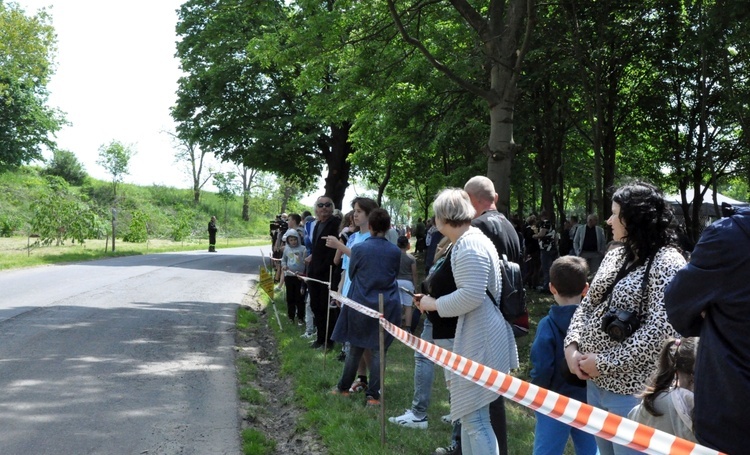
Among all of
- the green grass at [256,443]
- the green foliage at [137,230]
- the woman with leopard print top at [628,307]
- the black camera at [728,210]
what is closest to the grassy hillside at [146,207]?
the green foliage at [137,230]

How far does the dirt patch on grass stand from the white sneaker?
0.67 meters

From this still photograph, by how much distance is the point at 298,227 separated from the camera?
1361 centimetres

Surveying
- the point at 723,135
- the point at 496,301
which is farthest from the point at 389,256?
Result: the point at 723,135

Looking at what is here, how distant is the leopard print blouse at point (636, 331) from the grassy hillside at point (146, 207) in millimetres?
32028

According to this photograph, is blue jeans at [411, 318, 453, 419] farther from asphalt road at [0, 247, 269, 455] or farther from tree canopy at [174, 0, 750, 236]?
tree canopy at [174, 0, 750, 236]

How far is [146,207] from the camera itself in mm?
60062

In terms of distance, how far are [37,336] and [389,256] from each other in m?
5.68

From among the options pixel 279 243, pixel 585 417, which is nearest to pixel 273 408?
pixel 585 417

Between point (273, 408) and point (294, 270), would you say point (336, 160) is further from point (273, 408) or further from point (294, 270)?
point (273, 408)

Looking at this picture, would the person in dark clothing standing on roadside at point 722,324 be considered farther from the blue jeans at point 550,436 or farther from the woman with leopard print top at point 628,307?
the blue jeans at point 550,436

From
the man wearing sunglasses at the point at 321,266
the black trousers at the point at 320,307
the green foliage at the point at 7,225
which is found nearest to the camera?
the man wearing sunglasses at the point at 321,266

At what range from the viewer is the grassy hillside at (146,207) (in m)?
41.7

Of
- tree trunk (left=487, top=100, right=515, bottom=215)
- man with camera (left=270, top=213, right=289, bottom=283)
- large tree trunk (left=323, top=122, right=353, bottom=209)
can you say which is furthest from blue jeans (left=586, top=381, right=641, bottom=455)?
large tree trunk (left=323, top=122, right=353, bottom=209)

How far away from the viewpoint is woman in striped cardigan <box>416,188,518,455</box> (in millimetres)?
4398
